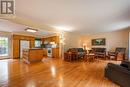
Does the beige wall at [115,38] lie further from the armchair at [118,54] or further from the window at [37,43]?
the window at [37,43]

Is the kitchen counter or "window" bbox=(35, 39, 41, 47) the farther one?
"window" bbox=(35, 39, 41, 47)

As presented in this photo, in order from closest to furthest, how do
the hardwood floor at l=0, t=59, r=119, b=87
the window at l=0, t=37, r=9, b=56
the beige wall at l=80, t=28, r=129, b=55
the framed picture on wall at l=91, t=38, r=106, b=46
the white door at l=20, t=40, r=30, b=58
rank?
the hardwood floor at l=0, t=59, r=119, b=87
the beige wall at l=80, t=28, r=129, b=55
the window at l=0, t=37, r=9, b=56
the framed picture on wall at l=91, t=38, r=106, b=46
the white door at l=20, t=40, r=30, b=58

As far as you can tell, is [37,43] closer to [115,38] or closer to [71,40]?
[71,40]

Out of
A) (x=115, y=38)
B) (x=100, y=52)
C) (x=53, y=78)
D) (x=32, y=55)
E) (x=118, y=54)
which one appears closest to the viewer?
(x=53, y=78)

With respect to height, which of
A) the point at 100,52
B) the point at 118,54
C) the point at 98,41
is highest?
the point at 98,41

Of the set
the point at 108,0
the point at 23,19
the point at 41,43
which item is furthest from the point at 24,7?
the point at 41,43

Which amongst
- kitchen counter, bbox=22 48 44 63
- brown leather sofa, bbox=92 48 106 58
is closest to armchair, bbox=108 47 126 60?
brown leather sofa, bbox=92 48 106 58

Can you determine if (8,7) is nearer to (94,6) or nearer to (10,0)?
(10,0)

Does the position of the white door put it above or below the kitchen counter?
above

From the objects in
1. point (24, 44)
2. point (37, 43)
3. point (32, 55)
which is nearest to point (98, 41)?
point (32, 55)

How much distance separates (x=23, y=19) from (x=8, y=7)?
1843mm

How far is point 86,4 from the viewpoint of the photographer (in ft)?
12.3

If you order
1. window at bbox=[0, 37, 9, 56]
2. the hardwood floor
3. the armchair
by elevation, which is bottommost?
the hardwood floor

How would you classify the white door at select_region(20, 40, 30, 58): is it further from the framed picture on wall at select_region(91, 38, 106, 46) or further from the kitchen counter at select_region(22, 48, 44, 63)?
the framed picture on wall at select_region(91, 38, 106, 46)
